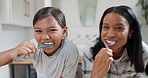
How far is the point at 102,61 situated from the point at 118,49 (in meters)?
0.17

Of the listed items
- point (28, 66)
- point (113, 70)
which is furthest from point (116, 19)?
point (28, 66)

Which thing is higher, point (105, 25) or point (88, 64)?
point (105, 25)

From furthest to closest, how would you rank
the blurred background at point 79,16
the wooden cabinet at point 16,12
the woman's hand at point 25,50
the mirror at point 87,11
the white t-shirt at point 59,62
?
the mirror at point 87,11 < the blurred background at point 79,16 < the wooden cabinet at point 16,12 < the white t-shirt at point 59,62 < the woman's hand at point 25,50

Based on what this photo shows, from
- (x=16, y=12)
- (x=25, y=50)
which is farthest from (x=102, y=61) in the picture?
(x=16, y=12)

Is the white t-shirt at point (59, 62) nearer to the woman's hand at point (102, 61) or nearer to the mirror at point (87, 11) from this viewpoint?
the woman's hand at point (102, 61)

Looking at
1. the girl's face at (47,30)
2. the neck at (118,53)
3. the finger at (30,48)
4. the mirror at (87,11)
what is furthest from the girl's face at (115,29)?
the mirror at (87,11)

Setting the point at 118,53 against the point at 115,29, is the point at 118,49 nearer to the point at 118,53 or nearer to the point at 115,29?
the point at 118,53

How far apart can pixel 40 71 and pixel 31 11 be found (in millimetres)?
948

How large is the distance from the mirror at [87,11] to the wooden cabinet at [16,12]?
0.67m

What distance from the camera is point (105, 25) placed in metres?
0.61

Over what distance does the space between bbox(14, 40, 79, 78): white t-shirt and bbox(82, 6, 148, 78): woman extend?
0.10 m

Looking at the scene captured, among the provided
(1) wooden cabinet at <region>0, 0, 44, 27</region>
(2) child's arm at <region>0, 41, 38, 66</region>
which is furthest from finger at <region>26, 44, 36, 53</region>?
(1) wooden cabinet at <region>0, 0, 44, 27</region>

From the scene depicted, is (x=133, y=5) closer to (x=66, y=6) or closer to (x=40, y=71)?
(x=66, y=6)

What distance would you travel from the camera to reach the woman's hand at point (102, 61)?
563mm
